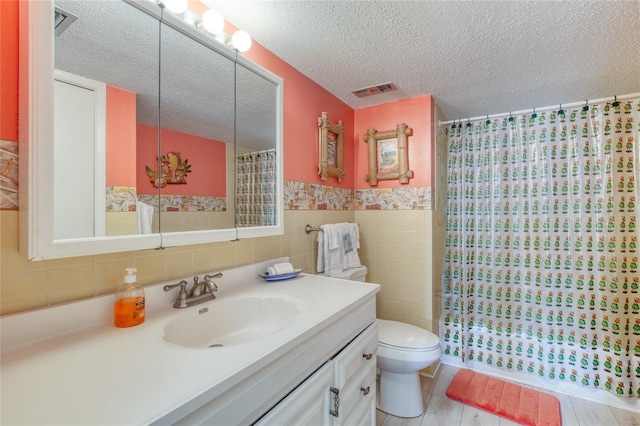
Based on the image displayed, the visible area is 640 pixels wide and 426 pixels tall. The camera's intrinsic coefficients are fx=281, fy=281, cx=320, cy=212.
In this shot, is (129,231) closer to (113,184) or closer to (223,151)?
(113,184)

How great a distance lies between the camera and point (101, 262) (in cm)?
86

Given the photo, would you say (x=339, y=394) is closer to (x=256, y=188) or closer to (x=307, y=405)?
(x=307, y=405)

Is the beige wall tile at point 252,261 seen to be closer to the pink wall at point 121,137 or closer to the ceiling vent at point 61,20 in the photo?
the pink wall at point 121,137

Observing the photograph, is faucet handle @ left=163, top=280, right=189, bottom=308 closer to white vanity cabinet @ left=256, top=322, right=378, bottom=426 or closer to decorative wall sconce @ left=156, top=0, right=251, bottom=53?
white vanity cabinet @ left=256, top=322, right=378, bottom=426

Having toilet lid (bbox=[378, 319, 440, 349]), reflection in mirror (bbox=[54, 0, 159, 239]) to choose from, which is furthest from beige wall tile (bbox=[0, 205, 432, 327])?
toilet lid (bbox=[378, 319, 440, 349])

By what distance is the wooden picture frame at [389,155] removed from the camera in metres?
2.13

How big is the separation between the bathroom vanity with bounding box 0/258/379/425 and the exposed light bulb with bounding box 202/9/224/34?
3.36 ft

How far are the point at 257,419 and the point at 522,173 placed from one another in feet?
7.65

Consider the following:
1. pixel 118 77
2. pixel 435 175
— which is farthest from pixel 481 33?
pixel 118 77

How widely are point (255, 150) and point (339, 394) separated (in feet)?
3.61

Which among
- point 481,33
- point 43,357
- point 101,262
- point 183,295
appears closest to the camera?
point 43,357

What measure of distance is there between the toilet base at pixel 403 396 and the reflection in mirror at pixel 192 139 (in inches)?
55.1

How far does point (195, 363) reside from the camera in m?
0.63

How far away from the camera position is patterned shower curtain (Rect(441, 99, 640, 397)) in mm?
1815
